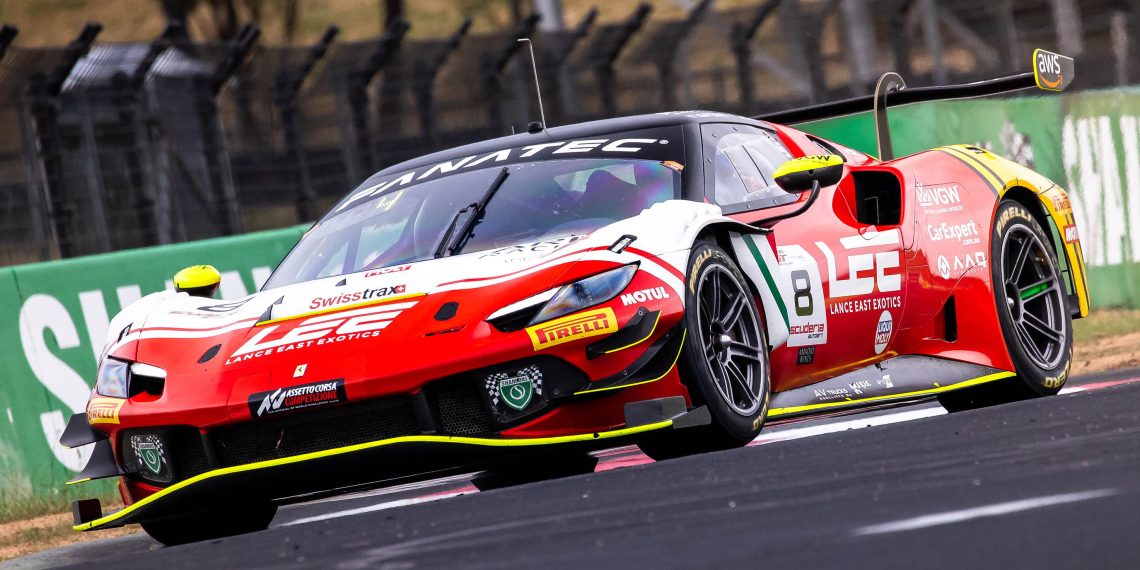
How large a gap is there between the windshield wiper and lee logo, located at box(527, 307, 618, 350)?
3.13ft

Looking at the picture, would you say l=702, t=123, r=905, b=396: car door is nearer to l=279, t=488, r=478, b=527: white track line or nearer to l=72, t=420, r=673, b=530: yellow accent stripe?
l=72, t=420, r=673, b=530: yellow accent stripe

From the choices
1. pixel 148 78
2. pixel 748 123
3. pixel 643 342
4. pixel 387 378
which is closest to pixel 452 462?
pixel 387 378

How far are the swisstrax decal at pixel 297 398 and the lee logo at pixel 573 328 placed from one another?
56cm

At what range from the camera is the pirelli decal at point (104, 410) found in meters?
5.75

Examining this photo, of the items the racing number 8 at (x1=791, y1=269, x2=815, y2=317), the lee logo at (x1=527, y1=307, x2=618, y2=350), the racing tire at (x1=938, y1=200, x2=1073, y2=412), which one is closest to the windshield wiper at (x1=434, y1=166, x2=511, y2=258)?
the lee logo at (x1=527, y1=307, x2=618, y2=350)

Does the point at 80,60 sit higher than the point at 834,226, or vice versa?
the point at 80,60

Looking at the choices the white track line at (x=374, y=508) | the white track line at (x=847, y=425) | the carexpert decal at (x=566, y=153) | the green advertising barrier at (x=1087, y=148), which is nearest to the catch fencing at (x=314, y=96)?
the green advertising barrier at (x=1087, y=148)

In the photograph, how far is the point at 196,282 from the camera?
6.60 metres

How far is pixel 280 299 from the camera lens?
5984 millimetres

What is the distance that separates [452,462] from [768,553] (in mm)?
1841

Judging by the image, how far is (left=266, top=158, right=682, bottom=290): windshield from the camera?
628 cm

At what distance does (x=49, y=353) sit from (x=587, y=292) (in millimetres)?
4112

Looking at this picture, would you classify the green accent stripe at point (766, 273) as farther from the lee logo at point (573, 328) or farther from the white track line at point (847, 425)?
the white track line at point (847, 425)

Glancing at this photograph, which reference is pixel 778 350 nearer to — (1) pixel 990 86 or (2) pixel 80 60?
(1) pixel 990 86
